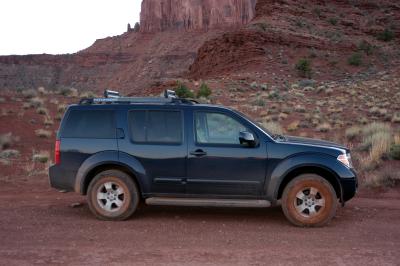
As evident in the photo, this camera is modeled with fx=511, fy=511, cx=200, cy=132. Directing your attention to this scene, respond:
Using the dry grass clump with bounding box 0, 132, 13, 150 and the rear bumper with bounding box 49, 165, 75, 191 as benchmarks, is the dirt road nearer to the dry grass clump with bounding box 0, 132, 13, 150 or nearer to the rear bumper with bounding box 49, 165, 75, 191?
the rear bumper with bounding box 49, 165, 75, 191

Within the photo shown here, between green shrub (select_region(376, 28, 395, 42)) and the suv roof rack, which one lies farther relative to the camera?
green shrub (select_region(376, 28, 395, 42))

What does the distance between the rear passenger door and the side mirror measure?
82 cm

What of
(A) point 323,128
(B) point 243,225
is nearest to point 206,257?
(B) point 243,225

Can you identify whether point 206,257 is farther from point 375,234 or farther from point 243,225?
point 375,234

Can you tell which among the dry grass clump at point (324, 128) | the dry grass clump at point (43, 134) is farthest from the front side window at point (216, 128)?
the dry grass clump at point (324, 128)

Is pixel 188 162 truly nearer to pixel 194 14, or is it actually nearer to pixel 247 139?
pixel 247 139

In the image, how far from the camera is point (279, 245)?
6.25 m

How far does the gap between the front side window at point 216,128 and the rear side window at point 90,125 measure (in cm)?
128

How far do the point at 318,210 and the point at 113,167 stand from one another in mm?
3043

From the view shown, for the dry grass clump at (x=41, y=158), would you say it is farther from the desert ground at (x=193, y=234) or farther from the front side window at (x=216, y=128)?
the front side window at (x=216, y=128)

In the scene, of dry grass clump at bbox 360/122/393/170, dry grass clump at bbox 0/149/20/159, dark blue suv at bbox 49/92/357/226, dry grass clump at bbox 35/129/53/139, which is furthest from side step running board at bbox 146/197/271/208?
dry grass clump at bbox 35/129/53/139

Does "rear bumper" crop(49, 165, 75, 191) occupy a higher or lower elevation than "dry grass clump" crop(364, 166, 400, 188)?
higher

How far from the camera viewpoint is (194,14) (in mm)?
117875

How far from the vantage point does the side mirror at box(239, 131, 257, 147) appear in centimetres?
709
